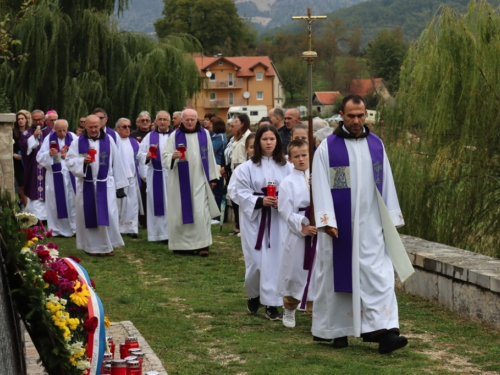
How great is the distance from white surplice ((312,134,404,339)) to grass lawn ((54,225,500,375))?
0.81 ft

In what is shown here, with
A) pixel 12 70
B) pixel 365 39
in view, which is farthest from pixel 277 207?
pixel 365 39

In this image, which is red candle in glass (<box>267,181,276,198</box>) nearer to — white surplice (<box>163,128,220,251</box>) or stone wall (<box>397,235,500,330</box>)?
stone wall (<box>397,235,500,330</box>)

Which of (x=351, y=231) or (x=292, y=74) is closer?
(x=351, y=231)

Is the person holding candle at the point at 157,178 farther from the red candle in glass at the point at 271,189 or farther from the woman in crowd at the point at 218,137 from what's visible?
the red candle in glass at the point at 271,189

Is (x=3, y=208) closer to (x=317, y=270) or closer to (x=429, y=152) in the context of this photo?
(x=317, y=270)

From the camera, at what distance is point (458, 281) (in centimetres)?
924

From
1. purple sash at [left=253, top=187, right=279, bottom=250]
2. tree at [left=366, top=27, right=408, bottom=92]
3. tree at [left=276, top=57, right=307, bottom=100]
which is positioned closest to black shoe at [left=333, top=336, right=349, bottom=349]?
purple sash at [left=253, top=187, right=279, bottom=250]

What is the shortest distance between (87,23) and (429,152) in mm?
17053

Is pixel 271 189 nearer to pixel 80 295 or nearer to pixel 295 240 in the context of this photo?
pixel 295 240

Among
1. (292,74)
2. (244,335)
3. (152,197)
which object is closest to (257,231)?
(244,335)

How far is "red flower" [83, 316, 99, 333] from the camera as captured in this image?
524 cm

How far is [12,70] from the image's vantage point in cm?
2708

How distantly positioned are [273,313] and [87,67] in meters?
19.8

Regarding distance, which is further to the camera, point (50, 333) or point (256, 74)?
point (256, 74)
